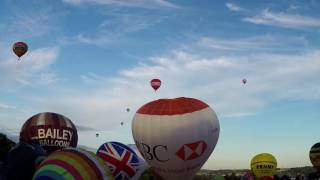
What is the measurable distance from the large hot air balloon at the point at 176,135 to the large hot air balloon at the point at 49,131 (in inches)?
105

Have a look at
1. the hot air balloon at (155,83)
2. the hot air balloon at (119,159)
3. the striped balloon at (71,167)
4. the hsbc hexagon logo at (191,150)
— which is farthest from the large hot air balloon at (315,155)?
the striped balloon at (71,167)

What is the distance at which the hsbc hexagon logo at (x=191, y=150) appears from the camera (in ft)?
61.5

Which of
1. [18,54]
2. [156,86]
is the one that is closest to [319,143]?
[156,86]


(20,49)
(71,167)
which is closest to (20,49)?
(20,49)

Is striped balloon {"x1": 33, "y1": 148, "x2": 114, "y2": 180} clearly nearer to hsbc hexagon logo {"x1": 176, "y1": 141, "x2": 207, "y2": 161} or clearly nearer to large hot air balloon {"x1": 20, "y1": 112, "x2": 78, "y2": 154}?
large hot air balloon {"x1": 20, "y1": 112, "x2": 78, "y2": 154}

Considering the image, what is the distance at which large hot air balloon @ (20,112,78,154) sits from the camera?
18.0 meters

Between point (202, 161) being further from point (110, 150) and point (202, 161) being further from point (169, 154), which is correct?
point (110, 150)

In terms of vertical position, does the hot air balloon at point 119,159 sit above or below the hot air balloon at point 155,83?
below

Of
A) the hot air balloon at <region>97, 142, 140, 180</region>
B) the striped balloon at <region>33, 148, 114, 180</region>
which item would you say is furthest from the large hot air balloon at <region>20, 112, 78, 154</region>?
the striped balloon at <region>33, 148, 114, 180</region>

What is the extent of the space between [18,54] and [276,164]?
16.2 metres

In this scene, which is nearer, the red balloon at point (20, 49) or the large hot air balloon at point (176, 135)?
the large hot air balloon at point (176, 135)

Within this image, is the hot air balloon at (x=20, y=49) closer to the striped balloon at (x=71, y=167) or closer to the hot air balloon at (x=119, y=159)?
the hot air balloon at (x=119, y=159)

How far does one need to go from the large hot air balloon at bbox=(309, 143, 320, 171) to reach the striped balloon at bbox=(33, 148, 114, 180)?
77.9 ft

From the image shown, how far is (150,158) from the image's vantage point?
19.4m
